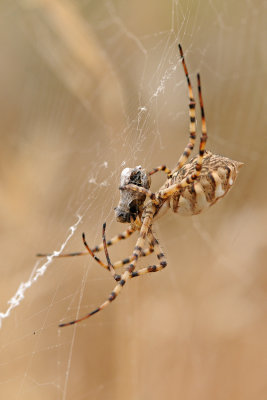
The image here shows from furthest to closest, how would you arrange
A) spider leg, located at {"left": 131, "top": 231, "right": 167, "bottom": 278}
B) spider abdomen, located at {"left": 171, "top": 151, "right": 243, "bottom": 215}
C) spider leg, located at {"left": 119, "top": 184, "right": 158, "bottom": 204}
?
1. spider leg, located at {"left": 131, "top": 231, "right": 167, "bottom": 278}
2. spider leg, located at {"left": 119, "top": 184, "right": 158, "bottom": 204}
3. spider abdomen, located at {"left": 171, "top": 151, "right": 243, "bottom": 215}

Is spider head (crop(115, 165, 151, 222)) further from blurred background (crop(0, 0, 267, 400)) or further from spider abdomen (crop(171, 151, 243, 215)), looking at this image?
spider abdomen (crop(171, 151, 243, 215))

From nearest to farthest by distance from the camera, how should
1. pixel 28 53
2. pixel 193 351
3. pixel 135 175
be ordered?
pixel 135 175 < pixel 193 351 < pixel 28 53

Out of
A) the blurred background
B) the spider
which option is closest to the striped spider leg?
the spider

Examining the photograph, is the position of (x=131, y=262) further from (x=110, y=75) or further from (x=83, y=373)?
(x=110, y=75)

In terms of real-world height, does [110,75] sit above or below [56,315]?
above

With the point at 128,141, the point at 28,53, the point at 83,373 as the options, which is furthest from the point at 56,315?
the point at 28,53

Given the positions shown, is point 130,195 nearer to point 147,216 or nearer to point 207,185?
point 147,216

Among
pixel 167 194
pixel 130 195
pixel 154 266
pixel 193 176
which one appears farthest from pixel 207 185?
pixel 154 266

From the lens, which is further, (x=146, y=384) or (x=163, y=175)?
(x=163, y=175)
